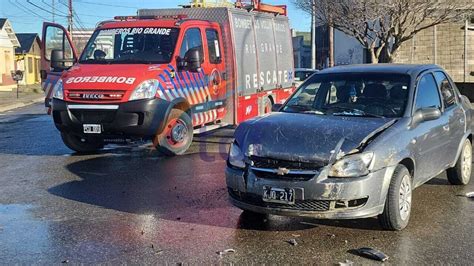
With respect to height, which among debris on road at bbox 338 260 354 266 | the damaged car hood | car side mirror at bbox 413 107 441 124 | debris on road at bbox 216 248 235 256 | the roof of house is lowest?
debris on road at bbox 338 260 354 266

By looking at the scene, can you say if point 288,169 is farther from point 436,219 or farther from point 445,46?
point 445,46

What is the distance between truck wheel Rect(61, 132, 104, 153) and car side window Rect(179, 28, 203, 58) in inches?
92.3

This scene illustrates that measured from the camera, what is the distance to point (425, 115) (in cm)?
599

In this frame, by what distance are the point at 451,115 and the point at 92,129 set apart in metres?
5.56

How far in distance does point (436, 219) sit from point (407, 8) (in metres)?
11.4

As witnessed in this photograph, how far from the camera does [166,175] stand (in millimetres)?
8594

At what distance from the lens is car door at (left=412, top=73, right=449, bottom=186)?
5.97m

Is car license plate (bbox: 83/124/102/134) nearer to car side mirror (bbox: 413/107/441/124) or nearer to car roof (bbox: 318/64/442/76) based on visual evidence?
car roof (bbox: 318/64/442/76)

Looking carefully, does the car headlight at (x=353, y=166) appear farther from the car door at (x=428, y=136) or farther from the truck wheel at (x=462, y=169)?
the truck wheel at (x=462, y=169)

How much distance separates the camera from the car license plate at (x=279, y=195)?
16.9 ft

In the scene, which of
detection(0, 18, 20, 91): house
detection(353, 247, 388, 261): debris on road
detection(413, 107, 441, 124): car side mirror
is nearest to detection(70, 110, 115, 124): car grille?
detection(413, 107, 441, 124): car side mirror

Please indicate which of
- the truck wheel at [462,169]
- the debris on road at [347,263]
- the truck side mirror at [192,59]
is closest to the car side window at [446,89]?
the truck wheel at [462,169]

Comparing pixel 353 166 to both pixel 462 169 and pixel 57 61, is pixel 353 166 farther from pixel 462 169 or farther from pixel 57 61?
pixel 57 61

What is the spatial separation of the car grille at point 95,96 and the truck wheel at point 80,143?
46.5 inches
